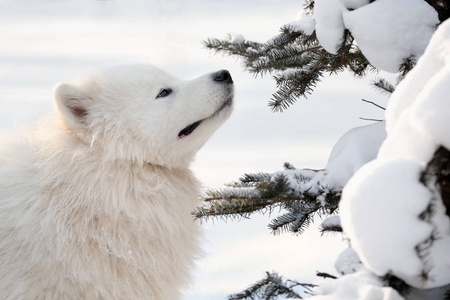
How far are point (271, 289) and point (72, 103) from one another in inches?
86.6

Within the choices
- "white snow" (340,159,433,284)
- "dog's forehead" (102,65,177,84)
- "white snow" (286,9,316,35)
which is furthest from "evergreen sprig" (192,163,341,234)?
"dog's forehead" (102,65,177,84)

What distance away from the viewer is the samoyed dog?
3729 mm

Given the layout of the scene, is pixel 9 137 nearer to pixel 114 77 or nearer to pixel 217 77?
pixel 114 77

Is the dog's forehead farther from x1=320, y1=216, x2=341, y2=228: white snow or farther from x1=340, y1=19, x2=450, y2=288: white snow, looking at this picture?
x1=340, y1=19, x2=450, y2=288: white snow

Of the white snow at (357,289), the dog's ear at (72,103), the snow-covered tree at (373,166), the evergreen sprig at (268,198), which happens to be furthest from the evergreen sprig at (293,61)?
the white snow at (357,289)

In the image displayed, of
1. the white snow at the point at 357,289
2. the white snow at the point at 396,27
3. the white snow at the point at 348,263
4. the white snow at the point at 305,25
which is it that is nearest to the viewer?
the white snow at the point at 357,289

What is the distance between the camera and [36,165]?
398 centimetres

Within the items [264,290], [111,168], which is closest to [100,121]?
[111,168]

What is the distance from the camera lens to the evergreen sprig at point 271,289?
2.58 meters

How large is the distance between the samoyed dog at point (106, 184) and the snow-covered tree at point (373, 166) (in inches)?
24.9

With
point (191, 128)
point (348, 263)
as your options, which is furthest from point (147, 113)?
point (348, 263)

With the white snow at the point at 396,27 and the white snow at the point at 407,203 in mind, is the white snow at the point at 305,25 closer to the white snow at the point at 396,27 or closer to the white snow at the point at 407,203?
the white snow at the point at 396,27

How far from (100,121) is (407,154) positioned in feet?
9.04

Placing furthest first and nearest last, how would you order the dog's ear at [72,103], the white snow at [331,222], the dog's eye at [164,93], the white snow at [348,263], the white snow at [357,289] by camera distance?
1. the dog's eye at [164,93]
2. the dog's ear at [72,103]
3. the white snow at [331,222]
4. the white snow at [348,263]
5. the white snow at [357,289]
